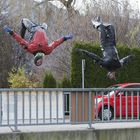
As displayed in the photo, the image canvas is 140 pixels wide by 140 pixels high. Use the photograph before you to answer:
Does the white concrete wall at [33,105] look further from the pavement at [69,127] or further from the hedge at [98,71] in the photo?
the hedge at [98,71]

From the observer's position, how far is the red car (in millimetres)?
11730

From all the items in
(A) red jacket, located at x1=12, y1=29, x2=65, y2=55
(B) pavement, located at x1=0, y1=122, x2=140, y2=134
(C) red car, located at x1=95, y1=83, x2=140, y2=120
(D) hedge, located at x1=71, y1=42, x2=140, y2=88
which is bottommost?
(B) pavement, located at x1=0, y1=122, x2=140, y2=134

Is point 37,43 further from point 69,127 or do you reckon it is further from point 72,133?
point 72,133

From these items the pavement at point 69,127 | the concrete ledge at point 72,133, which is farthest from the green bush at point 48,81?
the concrete ledge at point 72,133

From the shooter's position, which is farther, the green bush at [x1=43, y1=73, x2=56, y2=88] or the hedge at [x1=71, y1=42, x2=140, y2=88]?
the green bush at [x1=43, y1=73, x2=56, y2=88]

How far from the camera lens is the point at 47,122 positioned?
11086 mm

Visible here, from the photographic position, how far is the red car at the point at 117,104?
11.7 meters

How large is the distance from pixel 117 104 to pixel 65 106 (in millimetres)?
1629

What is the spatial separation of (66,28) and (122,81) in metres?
8.82

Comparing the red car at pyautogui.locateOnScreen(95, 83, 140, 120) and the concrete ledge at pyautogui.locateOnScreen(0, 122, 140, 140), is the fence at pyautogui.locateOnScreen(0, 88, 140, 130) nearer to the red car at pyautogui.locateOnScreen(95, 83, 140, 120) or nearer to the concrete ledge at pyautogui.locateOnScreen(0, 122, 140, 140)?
the red car at pyautogui.locateOnScreen(95, 83, 140, 120)

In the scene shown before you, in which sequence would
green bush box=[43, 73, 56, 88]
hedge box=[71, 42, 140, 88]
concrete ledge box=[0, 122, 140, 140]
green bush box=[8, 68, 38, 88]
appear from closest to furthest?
concrete ledge box=[0, 122, 140, 140] < hedge box=[71, 42, 140, 88] < green bush box=[43, 73, 56, 88] < green bush box=[8, 68, 38, 88]

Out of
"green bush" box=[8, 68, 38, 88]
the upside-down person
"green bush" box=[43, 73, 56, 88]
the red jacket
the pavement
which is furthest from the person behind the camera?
"green bush" box=[8, 68, 38, 88]

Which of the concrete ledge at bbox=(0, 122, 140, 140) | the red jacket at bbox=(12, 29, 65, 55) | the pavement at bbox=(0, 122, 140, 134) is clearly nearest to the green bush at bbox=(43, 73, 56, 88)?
the red jacket at bbox=(12, 29, 65, 55)

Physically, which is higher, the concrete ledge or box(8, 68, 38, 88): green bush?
box(8, 68, 38, 88): green bush
